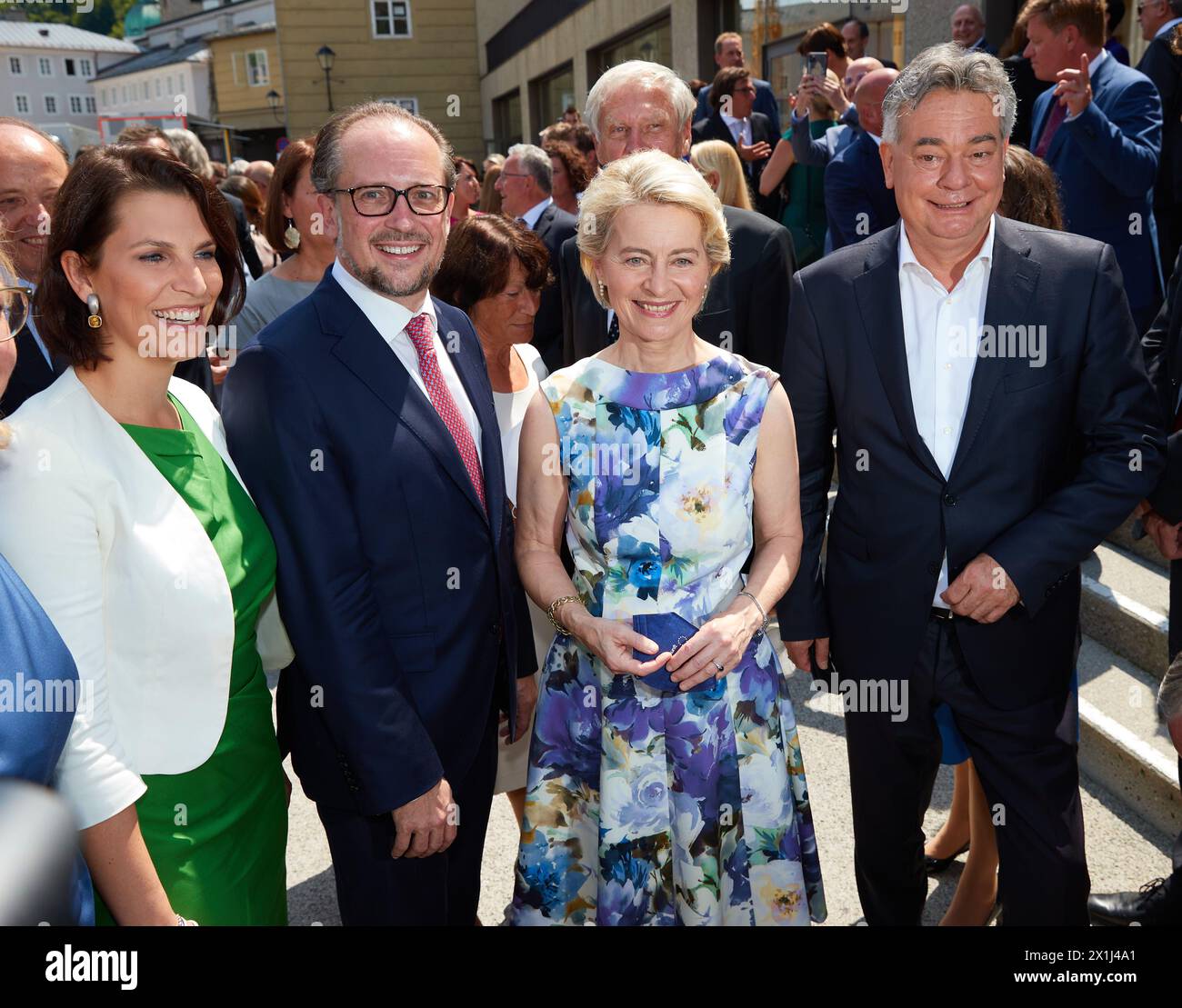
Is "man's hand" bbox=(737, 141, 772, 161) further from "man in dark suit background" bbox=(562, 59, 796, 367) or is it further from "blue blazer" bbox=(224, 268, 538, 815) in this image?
"blue blazer" bbox=(224, 268, 538, 815)

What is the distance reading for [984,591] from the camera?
222cm

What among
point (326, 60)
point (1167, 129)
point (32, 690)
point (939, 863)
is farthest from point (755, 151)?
point (326, 60)

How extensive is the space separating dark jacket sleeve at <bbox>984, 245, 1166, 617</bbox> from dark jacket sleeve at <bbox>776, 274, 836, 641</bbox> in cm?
44

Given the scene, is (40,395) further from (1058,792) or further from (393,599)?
(1058,792)

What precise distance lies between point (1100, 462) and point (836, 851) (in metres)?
1.79

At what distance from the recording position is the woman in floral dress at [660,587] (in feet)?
7.34

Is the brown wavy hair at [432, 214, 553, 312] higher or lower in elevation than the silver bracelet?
higher

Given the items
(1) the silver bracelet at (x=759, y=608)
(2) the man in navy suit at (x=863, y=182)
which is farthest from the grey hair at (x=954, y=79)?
(2) the man in navy suit at (x=863, y=182)

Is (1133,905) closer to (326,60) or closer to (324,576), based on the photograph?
(324,576)

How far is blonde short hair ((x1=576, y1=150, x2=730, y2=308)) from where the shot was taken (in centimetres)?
220

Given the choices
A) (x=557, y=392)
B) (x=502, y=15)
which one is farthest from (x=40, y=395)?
(x=502, y=15)

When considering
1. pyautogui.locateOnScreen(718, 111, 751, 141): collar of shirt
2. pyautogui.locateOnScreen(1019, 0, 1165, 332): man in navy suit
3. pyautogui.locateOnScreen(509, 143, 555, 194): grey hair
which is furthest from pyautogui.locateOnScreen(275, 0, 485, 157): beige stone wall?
pyautogui.locateOnScreen(1019, 0, 1165, 332): man in navy suit

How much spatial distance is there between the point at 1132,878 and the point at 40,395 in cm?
341

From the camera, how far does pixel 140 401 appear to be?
1.92 meters
